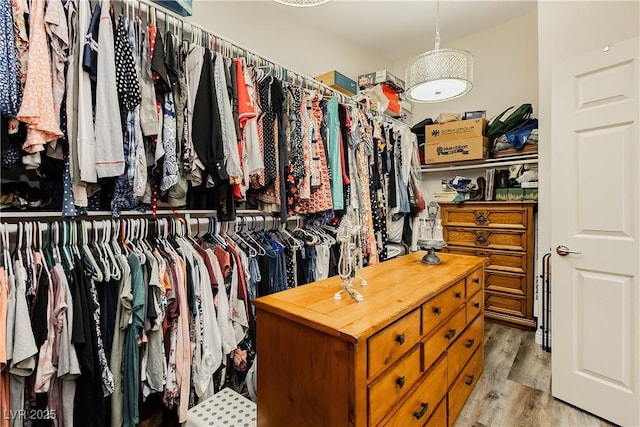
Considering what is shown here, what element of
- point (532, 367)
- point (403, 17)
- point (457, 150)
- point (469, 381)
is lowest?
point (532, 367)

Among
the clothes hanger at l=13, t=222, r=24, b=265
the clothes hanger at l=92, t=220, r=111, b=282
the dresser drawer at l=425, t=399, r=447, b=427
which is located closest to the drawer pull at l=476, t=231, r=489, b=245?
the dresser drawer at l=425, t=399, r=447, b=427

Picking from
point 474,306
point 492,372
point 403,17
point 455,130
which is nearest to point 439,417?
point 474,306

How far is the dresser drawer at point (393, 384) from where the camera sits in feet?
3.37

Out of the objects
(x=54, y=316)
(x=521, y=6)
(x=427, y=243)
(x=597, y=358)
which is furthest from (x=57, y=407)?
(x=521, y=6)

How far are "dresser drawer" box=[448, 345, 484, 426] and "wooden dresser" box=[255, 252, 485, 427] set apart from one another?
2 cm

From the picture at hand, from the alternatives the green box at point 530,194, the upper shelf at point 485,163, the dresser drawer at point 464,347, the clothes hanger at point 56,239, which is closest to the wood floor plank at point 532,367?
Result: the dresser drawer at point 464,347

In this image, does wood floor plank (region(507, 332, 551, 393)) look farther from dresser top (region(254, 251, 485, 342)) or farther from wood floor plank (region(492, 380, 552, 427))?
dresser top (region(254, 251, 485, 342))

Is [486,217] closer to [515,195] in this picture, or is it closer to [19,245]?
[515,195]

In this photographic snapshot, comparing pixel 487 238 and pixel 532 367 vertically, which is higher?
pixel 487 238

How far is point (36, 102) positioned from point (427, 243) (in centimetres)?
190

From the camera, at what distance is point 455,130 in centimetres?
337

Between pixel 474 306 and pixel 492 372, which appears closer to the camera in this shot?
pixel 474 306

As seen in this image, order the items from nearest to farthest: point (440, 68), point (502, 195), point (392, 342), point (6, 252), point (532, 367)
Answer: point (392, 342) → point (6, 252) → point (440, 68) → point (532, 367) → point (502, 195)

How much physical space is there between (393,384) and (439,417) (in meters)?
0.56
